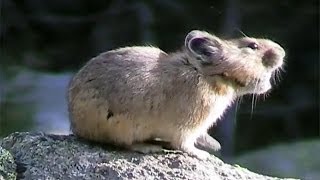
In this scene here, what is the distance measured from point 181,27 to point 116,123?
26.6ft

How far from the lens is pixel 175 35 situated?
12.5 metres

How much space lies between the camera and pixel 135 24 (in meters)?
12.8

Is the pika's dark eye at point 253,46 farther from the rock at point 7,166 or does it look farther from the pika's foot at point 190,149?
the rock at point 7,166

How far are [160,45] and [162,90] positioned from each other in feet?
25.1

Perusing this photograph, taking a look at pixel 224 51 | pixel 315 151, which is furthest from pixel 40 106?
pixel 224 51

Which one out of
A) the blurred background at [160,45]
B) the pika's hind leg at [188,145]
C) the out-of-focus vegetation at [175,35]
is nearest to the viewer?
the pika's hind leg at [188,145]

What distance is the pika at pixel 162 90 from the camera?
4473 mm

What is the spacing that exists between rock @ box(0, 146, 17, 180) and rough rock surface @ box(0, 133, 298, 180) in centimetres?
3

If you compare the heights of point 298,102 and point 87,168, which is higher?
point 298,102

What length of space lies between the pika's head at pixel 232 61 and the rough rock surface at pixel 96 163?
1.19ft

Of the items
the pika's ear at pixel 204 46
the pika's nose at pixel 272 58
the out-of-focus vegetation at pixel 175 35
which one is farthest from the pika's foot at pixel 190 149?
the out-of-focus vegetation at pixel 175 35

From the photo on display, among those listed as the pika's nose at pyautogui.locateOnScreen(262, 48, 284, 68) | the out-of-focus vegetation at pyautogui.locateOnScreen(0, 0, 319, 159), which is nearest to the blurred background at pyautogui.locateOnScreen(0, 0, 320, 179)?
the out-of-focus vegetation at pyautogui.locateOnScreen(0, 0, 319, 159)

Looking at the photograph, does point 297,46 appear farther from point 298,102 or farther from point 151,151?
point 151,151

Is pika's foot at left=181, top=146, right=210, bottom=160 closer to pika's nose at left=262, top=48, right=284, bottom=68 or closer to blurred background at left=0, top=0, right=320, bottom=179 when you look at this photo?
pika's nose at left=262, top=48, right=284, bottom=68
